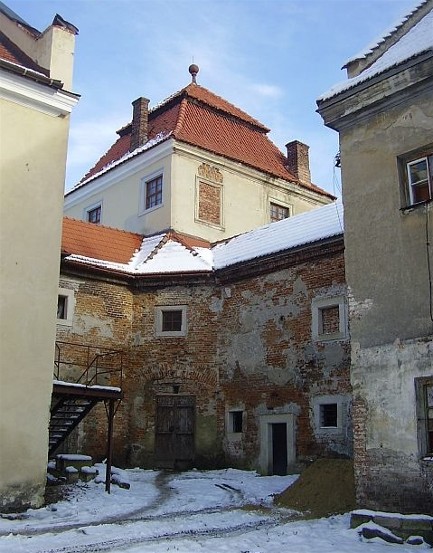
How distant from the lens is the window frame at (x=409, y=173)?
1020cm

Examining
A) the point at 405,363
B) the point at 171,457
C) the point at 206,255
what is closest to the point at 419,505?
the point at 405,363

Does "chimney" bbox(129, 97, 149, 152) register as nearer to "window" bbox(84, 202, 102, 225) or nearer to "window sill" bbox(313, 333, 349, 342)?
"window" bbox(84, 202, 102, 225)

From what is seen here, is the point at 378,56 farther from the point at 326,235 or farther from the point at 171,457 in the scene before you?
the point at 171,457

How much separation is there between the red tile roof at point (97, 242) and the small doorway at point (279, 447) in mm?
6820

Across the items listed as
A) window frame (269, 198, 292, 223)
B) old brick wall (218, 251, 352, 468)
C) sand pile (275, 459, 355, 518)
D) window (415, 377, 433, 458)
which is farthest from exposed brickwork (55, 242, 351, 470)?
window frame (269, 198, 292, 223)

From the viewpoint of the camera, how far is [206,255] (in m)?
20.7

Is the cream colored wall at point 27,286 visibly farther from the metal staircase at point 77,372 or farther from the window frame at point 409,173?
the window frame at point 409,173

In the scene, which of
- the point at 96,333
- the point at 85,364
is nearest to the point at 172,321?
the point at 96,333

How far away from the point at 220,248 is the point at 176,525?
11.8m

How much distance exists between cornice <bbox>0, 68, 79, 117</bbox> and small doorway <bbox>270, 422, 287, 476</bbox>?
30.4ft

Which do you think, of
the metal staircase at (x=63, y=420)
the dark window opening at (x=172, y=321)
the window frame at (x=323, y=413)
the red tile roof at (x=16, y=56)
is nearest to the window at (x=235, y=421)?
the window frame at (x=323, y=413)

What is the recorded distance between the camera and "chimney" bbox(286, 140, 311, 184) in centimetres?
2633

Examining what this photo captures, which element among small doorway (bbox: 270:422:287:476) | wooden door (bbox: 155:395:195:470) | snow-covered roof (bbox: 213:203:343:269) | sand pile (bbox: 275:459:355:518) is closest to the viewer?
sand pile (bbox: 275:459:355:518)

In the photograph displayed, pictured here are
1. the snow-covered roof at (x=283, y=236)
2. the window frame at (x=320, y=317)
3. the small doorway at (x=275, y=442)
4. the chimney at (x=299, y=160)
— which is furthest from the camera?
the chimney at (x=299, y=160)
